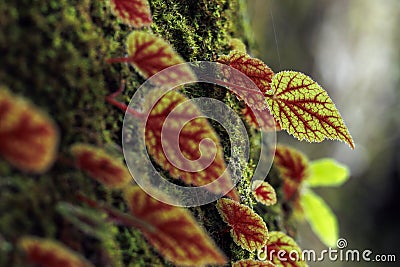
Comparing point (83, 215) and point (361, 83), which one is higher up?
point (361, 83)

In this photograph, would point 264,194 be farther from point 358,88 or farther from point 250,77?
point 358,88

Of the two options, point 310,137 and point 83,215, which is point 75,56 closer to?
point 83,215

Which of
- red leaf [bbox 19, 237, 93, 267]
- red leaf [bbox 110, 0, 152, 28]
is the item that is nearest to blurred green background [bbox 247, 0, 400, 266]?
red leaf [bbox 110, 0, 152, 28]

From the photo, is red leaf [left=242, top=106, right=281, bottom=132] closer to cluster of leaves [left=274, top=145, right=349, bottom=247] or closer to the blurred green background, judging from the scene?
cluster of leaves [left=274, top=145, right=349, bottom=247]

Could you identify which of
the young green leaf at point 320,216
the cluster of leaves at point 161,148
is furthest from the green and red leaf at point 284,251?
the young green leaf at point 320,216

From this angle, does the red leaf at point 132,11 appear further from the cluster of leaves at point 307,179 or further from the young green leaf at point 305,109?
the cluster of leaves at point 307,179

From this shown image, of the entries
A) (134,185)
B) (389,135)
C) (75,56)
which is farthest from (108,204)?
(389,135)
